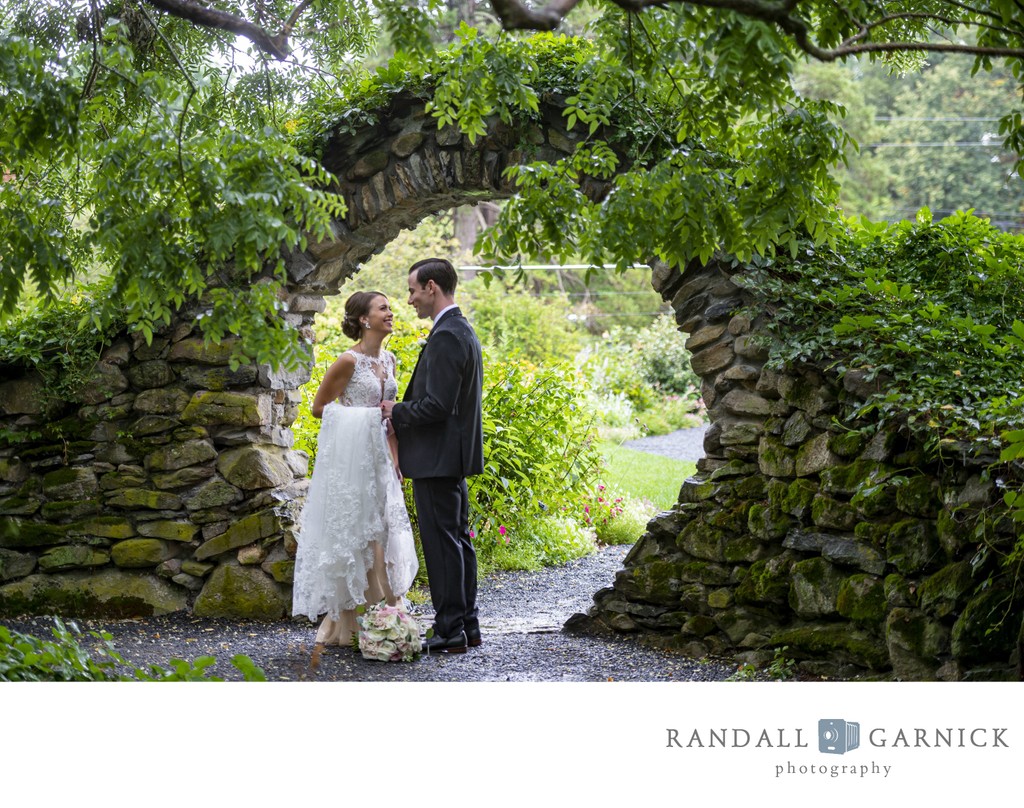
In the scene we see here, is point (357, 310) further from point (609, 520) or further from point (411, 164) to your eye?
point (609, 520)

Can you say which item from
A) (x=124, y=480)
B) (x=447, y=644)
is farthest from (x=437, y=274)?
(x=124, y=480)

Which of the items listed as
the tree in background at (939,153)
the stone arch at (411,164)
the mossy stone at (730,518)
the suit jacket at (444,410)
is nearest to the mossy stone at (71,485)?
the stone arch at (411,164)

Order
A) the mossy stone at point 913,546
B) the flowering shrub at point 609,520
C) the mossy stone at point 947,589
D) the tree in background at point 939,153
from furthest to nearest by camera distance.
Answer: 1. the tree in background at point 939,153
2. the flowering shrub at point 609,520
3. the mossy stone at point 913,546
4. the mossy stone at point 947,589

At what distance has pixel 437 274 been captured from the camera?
4.58 meters

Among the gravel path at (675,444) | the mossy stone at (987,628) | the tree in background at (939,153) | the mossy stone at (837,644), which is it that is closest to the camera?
the mossy stone at (987,628)

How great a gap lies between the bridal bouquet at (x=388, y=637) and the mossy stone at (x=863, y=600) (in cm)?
185

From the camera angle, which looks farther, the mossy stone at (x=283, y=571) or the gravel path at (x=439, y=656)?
the mossy stone at (x=283, y=571)

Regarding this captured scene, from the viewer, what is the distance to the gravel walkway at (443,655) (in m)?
4.34

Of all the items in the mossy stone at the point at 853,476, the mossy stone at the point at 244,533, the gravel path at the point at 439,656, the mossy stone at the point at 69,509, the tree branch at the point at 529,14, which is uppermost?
the tree branch at the point at 529,14

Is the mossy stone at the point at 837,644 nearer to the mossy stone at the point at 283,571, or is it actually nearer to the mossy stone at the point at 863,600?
the mossy stone at the point at 863,600

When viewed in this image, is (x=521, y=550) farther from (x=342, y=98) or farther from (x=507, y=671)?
(x=342, y=98)

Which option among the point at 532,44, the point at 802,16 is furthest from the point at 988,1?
the point at 532,44

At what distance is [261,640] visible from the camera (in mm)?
4961
